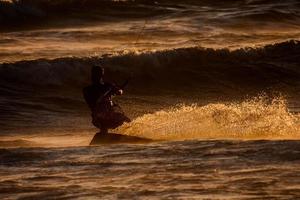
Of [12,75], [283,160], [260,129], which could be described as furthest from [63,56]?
[283,160]

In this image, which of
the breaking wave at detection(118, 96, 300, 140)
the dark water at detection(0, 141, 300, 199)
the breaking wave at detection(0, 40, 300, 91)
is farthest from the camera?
the breaking wave at detection(0, 40, 300, 91)

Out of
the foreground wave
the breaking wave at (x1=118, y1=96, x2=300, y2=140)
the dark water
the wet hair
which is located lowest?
the foreground wave

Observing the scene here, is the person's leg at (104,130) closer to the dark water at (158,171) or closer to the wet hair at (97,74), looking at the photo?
the wet hair at (97,74)

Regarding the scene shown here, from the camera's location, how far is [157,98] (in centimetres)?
2414

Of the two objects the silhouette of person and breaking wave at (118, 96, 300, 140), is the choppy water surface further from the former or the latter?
the silhouette of person

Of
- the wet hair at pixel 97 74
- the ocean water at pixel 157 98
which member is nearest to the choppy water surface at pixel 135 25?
the ocean water at pixel 157 98

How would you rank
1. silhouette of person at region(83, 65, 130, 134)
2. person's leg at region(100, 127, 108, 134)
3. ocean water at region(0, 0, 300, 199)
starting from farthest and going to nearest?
silhouette of person at region(83, 65, 130, 134) < person's leg at region(100, 127, 108, 134) < ocean water at region(0, 0, 300, 199)

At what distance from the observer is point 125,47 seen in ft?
91.3

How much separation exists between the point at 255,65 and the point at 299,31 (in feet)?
16.2

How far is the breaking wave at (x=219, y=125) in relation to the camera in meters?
13.6

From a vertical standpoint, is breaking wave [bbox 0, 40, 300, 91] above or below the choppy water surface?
below

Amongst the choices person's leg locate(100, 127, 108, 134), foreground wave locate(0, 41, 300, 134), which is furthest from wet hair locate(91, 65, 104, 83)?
foreground wave locate(0, 41, 300, 134)

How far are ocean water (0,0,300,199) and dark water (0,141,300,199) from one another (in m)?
0.02

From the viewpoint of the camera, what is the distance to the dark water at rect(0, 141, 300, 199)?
9.39 metres
